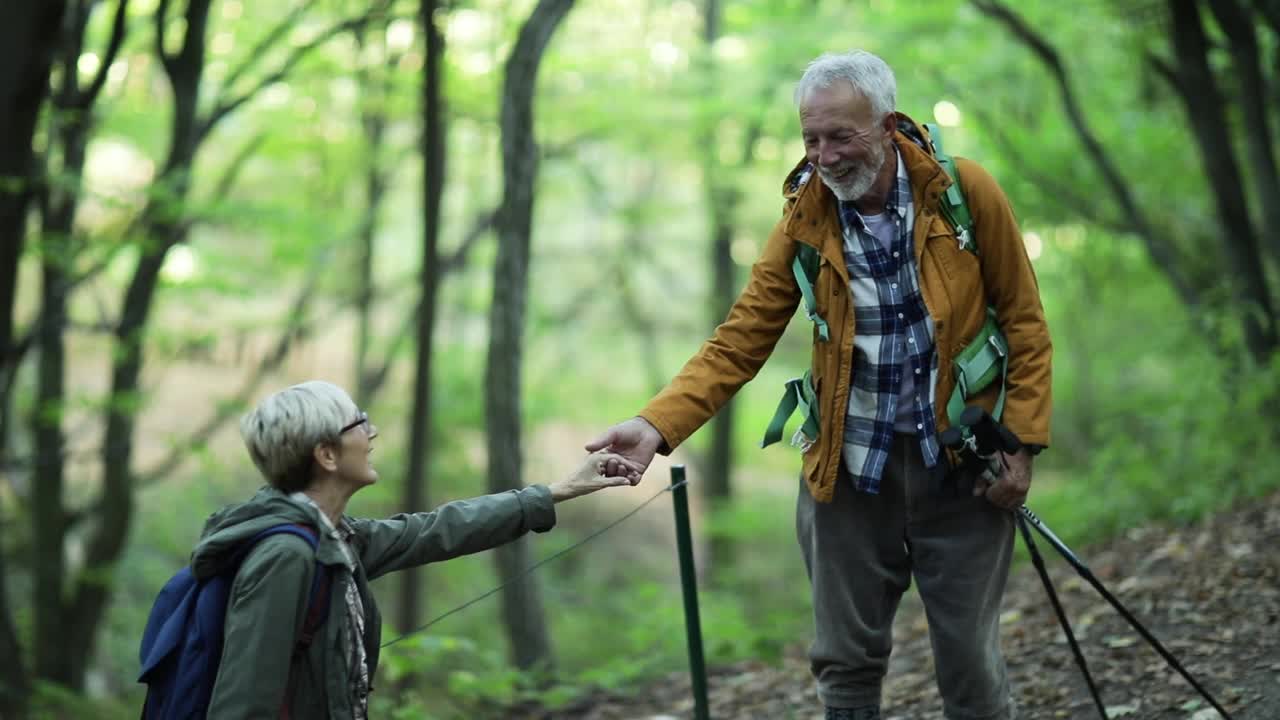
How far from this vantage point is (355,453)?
2.82 m

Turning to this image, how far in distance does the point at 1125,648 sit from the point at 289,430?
3.82 m

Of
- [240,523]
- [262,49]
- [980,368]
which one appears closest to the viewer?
[240,523]

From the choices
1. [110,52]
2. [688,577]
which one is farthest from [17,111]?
[688,577]

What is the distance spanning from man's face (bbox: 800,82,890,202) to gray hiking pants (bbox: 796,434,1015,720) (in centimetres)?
71

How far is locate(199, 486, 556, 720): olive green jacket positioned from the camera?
2.54 m

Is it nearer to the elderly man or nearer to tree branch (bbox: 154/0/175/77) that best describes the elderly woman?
the elderly man

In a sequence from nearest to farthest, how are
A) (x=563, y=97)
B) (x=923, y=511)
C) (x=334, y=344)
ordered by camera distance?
(x=923, y=511), (x=563, y=97), (x=334, y=344)

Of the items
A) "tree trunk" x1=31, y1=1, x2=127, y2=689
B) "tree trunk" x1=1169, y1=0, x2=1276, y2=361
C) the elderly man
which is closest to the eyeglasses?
the elderly man

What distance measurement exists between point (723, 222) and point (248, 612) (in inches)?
520

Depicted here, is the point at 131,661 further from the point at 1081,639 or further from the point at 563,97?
the point at 1081,639

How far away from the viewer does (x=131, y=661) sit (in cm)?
1259

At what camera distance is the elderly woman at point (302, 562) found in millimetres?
2559

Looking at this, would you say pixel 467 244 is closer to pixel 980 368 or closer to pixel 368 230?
pixel 368 230

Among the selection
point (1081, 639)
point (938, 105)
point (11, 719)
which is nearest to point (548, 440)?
point (938, 105)
